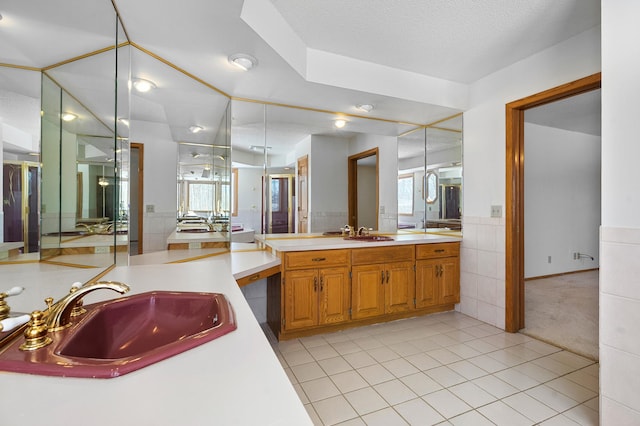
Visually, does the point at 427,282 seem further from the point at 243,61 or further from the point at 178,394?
the point at 178,394

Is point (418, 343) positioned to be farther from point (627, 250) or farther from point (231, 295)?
point (231, 295)

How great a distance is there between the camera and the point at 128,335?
1.04 metres

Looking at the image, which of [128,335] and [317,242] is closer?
[128,335]

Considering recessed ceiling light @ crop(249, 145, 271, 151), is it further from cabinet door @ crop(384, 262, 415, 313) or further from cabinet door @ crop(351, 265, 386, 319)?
cabinet door @ crop(384, 262, 415, 313)

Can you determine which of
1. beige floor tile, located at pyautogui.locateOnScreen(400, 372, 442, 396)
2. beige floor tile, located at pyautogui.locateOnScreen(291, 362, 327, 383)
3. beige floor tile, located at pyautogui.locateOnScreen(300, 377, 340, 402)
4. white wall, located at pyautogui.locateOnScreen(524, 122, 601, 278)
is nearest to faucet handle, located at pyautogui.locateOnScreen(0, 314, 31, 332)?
beige floor tile, located at pyautogui.locateOnScreen(300, 377, 340, 402)

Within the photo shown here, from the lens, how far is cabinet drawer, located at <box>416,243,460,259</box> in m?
2.94

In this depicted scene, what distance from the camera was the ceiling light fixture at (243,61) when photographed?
75.1 inches

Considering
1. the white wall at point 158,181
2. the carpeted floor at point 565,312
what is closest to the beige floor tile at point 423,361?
the carpeted floor at point 565,312

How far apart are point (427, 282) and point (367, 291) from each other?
27.7 inches

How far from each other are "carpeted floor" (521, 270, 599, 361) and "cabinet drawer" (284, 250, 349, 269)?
5.82 ft

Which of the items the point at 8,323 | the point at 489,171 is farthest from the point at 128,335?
the point at 489,171

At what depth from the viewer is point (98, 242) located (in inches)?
59.4

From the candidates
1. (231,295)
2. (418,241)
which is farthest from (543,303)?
(231,295)

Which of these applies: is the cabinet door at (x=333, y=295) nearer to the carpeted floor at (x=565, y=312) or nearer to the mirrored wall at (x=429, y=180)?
the mirrored wall at (x=429, y=180)
